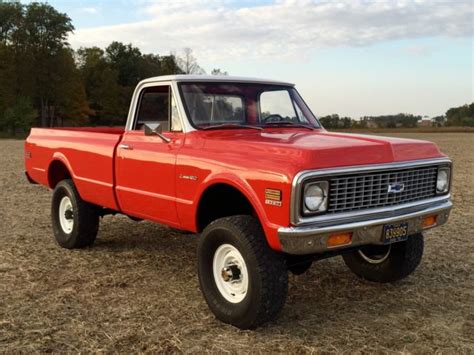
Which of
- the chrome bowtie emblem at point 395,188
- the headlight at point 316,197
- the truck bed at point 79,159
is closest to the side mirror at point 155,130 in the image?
the truck bed at point 79,159

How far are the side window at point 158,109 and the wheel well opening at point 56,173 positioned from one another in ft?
5.95

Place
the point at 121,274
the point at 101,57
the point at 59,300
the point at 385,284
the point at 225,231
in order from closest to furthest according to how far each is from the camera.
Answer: the point at 225,231
the point at 59,300
the point at 385,284
the point at 121,274
the point at 101,57

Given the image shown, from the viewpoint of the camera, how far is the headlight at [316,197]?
3580mm

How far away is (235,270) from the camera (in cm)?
407

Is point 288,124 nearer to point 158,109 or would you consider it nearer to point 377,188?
point 158,109

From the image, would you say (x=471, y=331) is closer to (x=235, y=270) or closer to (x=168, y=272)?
(x=235, y=270)

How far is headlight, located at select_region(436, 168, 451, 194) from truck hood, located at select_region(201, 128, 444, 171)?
0.16m

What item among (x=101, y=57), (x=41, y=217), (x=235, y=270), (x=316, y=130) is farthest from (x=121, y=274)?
(x=101, y=57)

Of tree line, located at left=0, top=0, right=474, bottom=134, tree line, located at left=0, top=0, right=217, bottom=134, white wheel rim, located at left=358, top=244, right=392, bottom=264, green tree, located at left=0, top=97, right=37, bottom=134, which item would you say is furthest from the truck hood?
green tree, located at left=0, top=97, right=37, bottom=134

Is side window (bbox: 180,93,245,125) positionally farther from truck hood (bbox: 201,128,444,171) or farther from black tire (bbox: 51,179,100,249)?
black tire (bbox: 51,179,100,249)

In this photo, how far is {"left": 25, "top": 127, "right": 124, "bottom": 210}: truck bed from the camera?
18.4 feet

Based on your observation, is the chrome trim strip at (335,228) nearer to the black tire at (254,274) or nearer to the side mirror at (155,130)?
the black tire at (254,274)

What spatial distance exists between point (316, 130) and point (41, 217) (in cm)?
499

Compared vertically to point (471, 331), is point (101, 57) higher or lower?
higher
